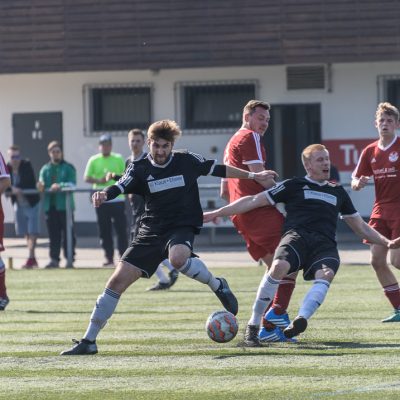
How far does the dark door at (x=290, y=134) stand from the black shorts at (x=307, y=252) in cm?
1581

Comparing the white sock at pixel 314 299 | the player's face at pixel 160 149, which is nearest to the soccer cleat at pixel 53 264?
the player's face at pixel 160 149

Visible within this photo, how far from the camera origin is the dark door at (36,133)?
92.1 feet

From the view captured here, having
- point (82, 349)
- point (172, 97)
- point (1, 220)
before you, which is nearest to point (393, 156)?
point (82, 349)

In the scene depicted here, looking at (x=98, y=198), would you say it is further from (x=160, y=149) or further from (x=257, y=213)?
(x=257, y=213)

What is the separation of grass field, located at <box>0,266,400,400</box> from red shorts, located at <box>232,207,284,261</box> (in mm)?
841

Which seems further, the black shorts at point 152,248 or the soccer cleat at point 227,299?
the soccer cleat at point 227,299

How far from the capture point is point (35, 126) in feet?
92.4

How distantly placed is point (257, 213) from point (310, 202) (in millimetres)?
671

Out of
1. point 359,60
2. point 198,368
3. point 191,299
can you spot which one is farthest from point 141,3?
point 198,368

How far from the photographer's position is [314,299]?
1064 centimetres

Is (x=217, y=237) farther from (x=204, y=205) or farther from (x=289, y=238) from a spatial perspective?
(x=289, y=238)

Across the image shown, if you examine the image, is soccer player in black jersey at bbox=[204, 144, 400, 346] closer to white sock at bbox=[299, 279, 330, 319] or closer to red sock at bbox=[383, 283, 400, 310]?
white sock at bbox=[299, 279, 330, 319]

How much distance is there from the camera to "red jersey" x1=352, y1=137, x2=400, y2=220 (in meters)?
12.9

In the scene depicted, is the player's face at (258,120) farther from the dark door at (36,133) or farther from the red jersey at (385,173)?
the dark door at (36,133)
